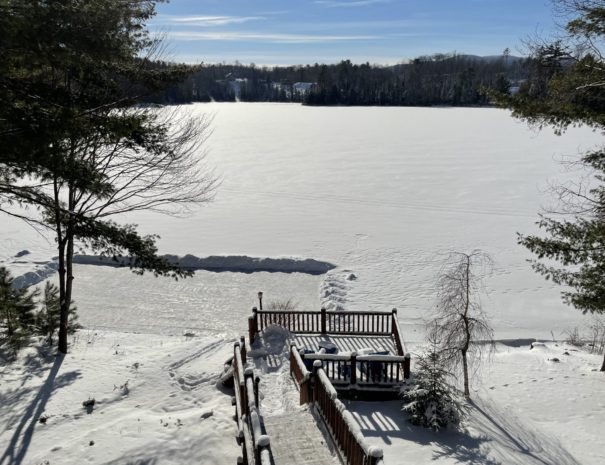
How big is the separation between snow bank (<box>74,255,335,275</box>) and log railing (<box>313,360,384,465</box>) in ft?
47.9

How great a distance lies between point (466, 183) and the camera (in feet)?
127

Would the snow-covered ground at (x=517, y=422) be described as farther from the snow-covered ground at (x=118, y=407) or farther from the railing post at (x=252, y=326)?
the railing post at (x=252, y=326)

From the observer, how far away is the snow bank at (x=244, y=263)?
896 inches

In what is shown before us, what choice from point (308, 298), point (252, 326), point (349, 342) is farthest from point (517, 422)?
point (308, 298)

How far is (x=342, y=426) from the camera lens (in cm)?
658

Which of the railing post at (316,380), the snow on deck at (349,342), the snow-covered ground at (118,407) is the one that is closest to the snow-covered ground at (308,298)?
the snow-covered ground at (118,407)

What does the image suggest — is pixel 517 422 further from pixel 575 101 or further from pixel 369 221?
pixel 369 221

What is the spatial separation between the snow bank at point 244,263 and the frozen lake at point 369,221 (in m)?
0.77

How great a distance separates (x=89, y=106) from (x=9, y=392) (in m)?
6.13

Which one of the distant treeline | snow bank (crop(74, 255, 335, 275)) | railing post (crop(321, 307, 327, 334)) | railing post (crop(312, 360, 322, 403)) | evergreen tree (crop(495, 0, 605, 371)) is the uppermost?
the distant treeline

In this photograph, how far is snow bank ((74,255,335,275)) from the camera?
22750 millimetres

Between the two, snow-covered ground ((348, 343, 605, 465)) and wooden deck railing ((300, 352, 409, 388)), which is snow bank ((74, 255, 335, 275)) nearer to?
snow-covered ground ((348, 343, 605, 465))

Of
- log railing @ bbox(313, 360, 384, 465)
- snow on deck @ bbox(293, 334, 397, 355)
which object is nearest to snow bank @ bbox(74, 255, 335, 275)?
snow on deck @ bbox(293, 334, 397, 355)

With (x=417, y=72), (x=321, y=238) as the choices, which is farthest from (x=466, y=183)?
(x=417, y=72)
